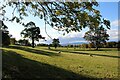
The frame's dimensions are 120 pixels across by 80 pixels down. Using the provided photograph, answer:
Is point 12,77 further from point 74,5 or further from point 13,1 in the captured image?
point 74,5

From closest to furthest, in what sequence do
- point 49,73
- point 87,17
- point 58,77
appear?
point 87,17 → point 58,77 → point 49,73

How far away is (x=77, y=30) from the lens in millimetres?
14227

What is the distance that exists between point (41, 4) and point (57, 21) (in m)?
1.45

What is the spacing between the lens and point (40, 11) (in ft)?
52.0

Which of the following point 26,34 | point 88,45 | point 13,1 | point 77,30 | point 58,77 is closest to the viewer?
point 77,30

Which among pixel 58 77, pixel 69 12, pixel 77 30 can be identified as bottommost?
pixel 58 77

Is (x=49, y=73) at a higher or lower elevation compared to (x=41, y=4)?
Answer: lower

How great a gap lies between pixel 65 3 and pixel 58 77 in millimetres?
8274

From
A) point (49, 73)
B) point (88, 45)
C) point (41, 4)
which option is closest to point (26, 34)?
point (88, 45)

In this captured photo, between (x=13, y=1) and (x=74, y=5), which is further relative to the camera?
(x=13, y=1)

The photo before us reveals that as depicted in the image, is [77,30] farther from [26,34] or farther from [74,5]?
[26,34]

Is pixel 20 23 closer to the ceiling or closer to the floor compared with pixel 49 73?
closer to the ceiling

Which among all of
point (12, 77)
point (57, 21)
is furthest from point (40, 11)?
point (12, 77)

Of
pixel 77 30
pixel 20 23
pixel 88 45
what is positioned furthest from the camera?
pixel 88 45
